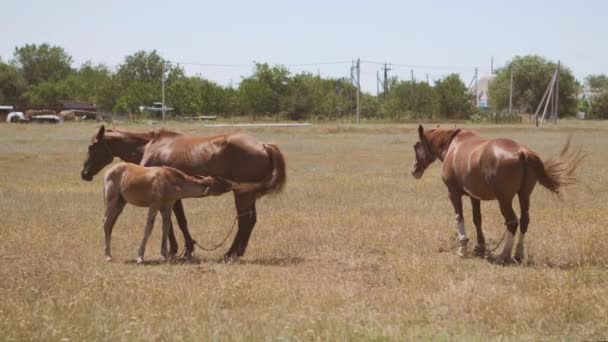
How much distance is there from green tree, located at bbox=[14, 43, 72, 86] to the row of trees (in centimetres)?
16

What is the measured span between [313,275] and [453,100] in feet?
288

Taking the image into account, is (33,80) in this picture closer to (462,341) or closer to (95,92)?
(95,92)

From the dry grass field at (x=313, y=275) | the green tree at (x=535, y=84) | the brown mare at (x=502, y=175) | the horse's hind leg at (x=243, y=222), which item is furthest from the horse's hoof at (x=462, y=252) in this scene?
the green tree at (x=535, y=84)

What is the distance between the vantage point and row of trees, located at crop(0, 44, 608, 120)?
93312 mm

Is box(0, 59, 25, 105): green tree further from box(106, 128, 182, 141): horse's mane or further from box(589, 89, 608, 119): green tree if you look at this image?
box(106, 128, 182, 141): horse's mane

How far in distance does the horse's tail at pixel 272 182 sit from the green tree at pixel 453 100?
8527cm

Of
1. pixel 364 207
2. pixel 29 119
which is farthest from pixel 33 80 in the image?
pixel 364 207

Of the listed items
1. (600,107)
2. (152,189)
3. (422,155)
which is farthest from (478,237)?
(600,107)

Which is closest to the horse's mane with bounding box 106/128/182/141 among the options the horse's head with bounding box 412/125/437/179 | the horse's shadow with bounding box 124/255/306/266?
the horse's shadow with bounding box 124/255/306/266

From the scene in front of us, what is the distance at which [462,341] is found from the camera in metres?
6.84

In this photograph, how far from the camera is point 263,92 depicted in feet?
302

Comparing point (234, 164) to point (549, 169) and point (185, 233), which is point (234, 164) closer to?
point (185, 233)

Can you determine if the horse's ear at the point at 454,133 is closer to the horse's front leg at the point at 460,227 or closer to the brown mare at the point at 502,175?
the brown mare at the point at 502,175

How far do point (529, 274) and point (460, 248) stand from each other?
2.18 meters
